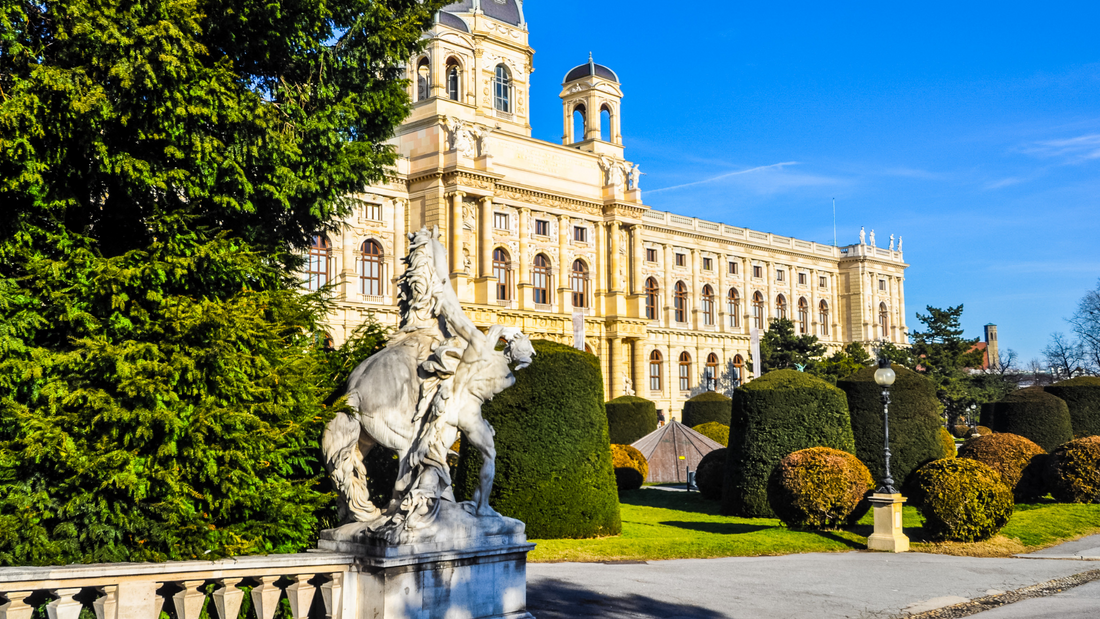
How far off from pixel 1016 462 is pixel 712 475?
Answer: 263 inches

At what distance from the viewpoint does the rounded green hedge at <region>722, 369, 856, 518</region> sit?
1838 centimetres

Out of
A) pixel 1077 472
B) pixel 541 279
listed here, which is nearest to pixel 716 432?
pixel 1077 472

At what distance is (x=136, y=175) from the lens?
26.2ft

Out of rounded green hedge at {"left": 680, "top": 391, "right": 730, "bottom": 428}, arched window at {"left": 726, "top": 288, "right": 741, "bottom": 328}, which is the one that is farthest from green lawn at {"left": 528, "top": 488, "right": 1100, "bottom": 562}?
arched window at {"left": 726, "top": 288, "right": 741, "bottom": 328}

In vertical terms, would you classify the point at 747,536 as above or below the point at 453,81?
below

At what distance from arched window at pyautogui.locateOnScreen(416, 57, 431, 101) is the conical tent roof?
25658 mm

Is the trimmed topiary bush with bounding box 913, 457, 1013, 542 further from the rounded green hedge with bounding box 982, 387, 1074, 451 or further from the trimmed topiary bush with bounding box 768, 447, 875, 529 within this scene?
the rounded green hedge with bounding box 982, 387, 1074, 451

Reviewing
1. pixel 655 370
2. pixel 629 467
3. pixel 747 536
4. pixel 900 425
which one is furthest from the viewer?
pixel 655 370

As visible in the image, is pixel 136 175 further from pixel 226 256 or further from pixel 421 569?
pixel 421 569

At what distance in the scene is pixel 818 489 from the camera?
1573cm

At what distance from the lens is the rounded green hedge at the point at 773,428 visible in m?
18.4

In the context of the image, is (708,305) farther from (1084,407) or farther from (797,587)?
(797,587)

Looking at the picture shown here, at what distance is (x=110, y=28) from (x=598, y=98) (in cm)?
4780

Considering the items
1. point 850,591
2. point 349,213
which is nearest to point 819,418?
point 850,591
